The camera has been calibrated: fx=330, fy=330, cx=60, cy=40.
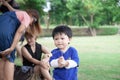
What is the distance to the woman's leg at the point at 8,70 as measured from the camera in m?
3.35

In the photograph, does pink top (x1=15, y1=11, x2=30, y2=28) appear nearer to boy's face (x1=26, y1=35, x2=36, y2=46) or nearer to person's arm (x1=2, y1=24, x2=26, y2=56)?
person's arm (x1=2, y1=24, x2=26, y2=56)

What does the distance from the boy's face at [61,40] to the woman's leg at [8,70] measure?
852 millimetres

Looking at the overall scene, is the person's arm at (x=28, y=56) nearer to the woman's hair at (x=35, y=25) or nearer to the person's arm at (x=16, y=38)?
the woman's hair at (x=35, y=25)

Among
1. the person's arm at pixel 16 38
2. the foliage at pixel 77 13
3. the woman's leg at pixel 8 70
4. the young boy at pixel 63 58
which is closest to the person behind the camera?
the young boy at pixel 63 58

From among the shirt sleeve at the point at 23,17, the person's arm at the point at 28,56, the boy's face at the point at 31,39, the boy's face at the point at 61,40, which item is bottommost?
the person's arm at the point at 28,56

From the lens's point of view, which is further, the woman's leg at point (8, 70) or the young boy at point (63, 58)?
the woman's leg at point (8, 70)

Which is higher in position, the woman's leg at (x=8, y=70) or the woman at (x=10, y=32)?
A: the woman at (x=10, y=32)

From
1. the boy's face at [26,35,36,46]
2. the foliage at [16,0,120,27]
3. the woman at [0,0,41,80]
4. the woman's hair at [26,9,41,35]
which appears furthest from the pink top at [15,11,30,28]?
the foliage at [16,0,120,27]

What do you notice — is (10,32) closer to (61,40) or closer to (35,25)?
(35,25)

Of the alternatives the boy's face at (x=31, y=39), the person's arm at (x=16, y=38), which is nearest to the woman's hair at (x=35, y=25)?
the boy's face at (x=31, y=39)

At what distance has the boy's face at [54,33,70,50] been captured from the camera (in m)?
2.65

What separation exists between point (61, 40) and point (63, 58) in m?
0.16

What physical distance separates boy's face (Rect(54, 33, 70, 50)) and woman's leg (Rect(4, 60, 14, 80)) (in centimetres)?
85

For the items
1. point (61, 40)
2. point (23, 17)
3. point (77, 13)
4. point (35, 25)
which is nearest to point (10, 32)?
point (23, 17)
